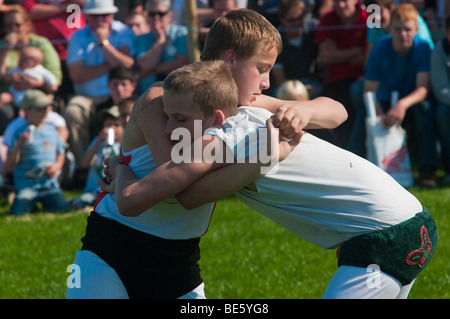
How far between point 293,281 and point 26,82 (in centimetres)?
516

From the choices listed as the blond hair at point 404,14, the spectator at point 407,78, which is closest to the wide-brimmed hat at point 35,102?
the spectator at point 407,78

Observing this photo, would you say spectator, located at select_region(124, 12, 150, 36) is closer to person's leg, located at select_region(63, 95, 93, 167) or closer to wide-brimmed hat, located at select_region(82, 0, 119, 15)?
wide-brimmed hat, located at select_region(82, 0, 119, 15)

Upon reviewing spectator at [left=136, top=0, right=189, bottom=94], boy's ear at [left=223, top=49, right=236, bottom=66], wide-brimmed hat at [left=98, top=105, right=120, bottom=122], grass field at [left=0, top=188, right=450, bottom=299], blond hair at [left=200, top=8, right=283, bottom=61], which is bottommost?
grass field at [left=0, top=188, right=450, bottom=299]

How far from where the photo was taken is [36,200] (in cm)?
762

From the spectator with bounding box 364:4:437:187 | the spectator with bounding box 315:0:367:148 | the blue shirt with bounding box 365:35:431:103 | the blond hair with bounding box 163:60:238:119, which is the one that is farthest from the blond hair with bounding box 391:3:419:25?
the blond hair with bounding box 163:60:238:119

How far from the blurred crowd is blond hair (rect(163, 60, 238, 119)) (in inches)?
192

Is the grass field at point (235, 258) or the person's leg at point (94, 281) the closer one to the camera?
the person's leg at point (94, 281)

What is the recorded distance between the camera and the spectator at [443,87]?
7789 mm

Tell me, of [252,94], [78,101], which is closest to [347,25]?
[78,101]

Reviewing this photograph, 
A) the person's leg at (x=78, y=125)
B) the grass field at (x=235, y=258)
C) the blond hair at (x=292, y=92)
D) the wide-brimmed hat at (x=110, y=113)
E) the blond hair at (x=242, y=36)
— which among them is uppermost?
the blond hair at (x=242, y=36)

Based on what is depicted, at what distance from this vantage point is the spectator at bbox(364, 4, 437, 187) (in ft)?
25.3

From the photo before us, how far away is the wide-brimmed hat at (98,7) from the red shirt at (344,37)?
8.41 ft

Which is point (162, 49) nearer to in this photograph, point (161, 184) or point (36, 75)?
point (36, 75)

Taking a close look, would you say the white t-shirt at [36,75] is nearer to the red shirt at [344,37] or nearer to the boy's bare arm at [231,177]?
the red shirt at [344,37]
